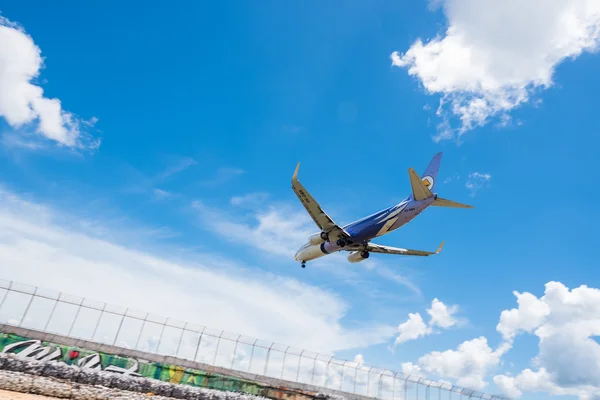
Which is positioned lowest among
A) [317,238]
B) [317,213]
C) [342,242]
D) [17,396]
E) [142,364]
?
[17,396]

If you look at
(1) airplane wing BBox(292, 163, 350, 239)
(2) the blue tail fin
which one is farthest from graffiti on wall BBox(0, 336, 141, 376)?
(2) the blue tail fin

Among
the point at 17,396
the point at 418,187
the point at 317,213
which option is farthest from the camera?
the point at 317,213

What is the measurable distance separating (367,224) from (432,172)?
734 cm

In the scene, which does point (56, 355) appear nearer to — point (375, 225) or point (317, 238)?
point (317, 238)

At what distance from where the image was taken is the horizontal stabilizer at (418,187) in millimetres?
28016

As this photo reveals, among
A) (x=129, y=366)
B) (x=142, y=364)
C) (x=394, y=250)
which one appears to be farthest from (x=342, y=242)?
(x=129, y=366)

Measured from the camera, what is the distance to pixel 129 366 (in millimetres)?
Answer: 26312

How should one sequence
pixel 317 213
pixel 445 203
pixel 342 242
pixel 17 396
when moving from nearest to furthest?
pixel 17 396
pixel 445 203
pixel 317 213
pixel 342 242

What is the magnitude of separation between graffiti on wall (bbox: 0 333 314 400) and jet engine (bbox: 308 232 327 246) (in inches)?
476

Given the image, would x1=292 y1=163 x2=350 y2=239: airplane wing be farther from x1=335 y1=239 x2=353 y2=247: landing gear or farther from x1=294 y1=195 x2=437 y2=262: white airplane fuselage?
x1=294 y1=195 x2=437 y2=262: white airplane fuselage

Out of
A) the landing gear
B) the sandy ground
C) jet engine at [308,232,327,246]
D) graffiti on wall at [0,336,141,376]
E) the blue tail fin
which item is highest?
the blue tail fin

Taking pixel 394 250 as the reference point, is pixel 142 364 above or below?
below

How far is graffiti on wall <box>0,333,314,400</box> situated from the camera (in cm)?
2402

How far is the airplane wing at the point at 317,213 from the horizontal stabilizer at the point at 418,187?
6846 mm
